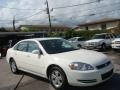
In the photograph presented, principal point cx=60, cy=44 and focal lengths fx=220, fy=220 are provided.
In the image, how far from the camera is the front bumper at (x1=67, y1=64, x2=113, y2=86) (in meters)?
5.81

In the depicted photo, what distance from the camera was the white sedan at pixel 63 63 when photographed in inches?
232

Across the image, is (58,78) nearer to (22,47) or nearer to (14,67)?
(22,47)

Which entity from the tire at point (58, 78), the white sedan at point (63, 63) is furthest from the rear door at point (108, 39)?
the tire at point (58, 78)

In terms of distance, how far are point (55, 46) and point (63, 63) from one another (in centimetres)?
140

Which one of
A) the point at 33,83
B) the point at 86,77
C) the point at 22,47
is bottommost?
the point at 33,83

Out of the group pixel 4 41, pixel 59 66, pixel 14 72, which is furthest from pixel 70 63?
pixel 4 41

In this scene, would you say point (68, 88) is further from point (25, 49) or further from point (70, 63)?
point (25, 49)

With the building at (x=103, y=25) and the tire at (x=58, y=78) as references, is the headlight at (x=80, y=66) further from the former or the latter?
the building at (x=103, y=25)

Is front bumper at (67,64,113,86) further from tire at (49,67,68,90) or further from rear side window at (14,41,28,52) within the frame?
rear side window at (14,41,28,52)

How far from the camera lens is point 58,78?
6.45m

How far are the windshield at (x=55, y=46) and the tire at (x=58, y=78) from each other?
2.45 feet

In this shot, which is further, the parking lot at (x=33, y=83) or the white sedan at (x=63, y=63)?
the parking lot at (x=33, y=83)

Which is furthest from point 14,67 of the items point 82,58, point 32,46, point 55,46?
point 82,58

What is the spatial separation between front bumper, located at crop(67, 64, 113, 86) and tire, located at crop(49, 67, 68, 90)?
219mm
